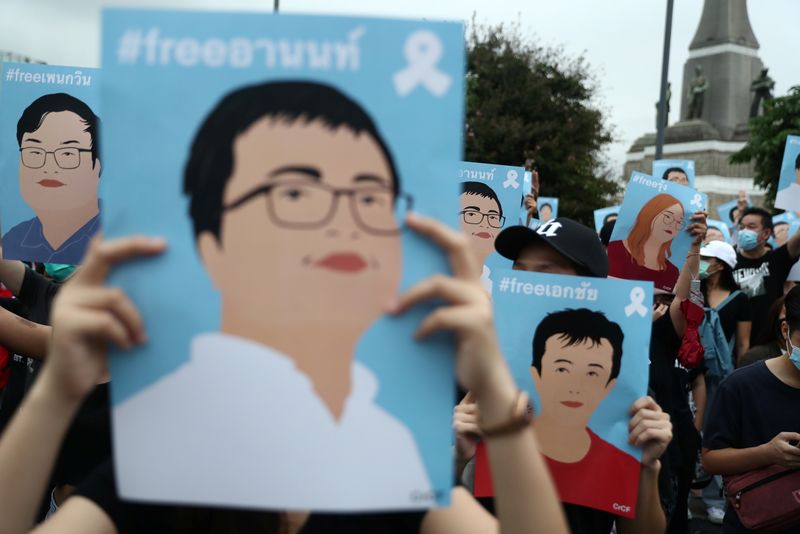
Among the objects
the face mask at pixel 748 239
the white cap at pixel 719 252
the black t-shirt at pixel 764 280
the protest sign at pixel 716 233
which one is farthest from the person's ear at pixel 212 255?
the protest sign at pixel 716 233

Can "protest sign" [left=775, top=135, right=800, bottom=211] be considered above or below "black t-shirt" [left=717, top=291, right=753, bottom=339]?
above

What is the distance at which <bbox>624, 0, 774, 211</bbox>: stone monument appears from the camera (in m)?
36.9

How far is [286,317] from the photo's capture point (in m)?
1.35

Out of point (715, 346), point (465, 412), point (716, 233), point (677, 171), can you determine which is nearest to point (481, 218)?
point (465, 412)

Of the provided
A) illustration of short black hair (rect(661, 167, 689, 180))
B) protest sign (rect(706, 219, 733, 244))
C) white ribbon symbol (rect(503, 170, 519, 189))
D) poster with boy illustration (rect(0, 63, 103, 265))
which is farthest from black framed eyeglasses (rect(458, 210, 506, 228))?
protest sign (rect(706, 219, 733, 244))

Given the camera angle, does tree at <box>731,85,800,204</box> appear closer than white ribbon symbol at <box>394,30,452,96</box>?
No

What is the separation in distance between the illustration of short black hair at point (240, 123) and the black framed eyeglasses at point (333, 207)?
1.0 inches

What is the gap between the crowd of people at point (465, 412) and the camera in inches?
52.1

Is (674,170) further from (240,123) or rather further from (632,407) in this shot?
(240,123)

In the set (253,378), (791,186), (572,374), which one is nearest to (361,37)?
(253,378)

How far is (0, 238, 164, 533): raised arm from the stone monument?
37.0 meters

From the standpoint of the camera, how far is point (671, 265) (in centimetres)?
445

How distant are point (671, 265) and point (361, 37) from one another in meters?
3.44

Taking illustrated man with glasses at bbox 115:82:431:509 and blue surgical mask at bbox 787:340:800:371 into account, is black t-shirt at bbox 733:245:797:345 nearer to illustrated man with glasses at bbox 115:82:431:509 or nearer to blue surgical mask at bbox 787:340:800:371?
blue surgical mask at bbox 787:340:800:371
